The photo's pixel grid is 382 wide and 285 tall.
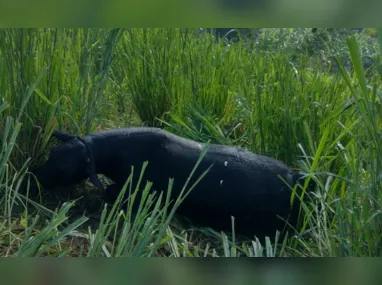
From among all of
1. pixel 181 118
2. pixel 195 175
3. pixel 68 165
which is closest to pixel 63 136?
pixel 68 165

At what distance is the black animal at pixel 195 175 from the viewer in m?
1.94

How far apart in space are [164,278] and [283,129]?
1673mm

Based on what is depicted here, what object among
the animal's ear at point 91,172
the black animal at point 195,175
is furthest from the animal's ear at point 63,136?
the animal's ear at point 91,172

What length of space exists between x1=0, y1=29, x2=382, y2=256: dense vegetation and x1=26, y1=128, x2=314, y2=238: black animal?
7 centimetres

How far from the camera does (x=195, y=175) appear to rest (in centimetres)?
197

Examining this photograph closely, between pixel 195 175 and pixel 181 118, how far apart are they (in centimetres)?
60

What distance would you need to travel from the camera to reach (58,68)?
2.08 m

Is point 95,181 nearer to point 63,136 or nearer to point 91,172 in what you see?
point 91,172

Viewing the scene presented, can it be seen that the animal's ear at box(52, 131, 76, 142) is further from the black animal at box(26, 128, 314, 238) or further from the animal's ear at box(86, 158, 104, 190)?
the animal's ear at box(86, 158, 104, 190)

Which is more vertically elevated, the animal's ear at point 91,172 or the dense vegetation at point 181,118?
the dense vegetation at point 181,118

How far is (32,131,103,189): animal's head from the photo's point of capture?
1.94 meters

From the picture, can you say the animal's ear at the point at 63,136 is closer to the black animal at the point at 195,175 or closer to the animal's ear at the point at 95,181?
the black animal at the point at 195,175
